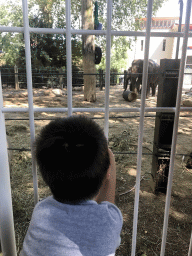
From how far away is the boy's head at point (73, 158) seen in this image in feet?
2.46

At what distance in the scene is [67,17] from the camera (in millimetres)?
832

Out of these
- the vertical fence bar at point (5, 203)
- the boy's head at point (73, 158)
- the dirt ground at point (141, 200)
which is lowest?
the dirt ground at point (141, 200)

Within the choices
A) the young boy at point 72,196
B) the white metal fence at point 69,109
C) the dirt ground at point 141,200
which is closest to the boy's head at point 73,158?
the young boy at point 72,196

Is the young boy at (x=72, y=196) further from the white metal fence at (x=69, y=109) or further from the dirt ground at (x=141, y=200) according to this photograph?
the dirt ground at (x=141, y=200)

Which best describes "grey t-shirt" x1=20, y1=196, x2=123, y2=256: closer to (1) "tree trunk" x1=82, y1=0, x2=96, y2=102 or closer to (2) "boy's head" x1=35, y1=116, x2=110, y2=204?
(2) "boy's head" x1=35, y1=116, x2=110, y2=204

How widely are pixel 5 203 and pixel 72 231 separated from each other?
45 cm

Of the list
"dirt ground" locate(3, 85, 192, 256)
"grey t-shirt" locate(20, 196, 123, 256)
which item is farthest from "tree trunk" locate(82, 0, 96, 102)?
"grey t-shirt" locate(20, 196, 123, 256)

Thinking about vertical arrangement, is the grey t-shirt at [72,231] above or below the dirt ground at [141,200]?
above

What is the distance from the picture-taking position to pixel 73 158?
0.75 metres

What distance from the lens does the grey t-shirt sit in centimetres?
77

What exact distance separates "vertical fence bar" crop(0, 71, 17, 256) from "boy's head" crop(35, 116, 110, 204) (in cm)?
29

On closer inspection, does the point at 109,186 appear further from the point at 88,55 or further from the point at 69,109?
the point at 88,55

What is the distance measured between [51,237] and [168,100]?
1675 millimetres

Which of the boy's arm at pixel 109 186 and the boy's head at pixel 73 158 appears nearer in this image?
the boy's head at pixel 73 158
